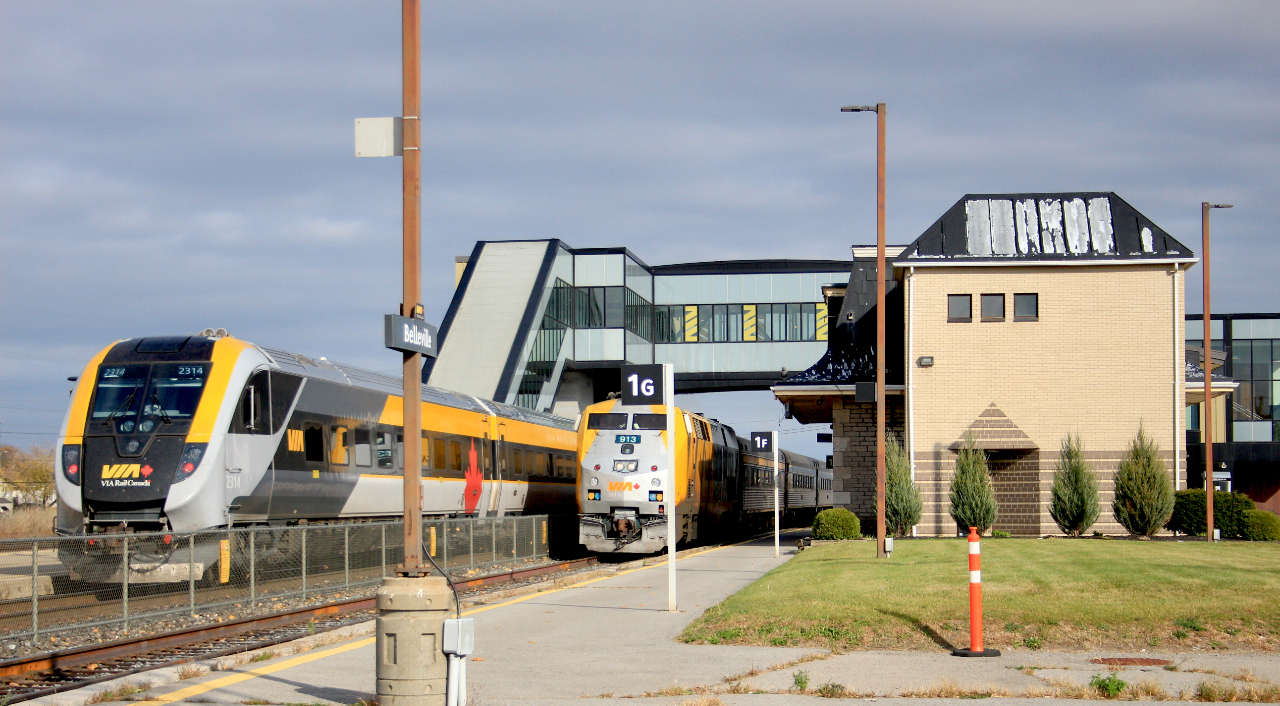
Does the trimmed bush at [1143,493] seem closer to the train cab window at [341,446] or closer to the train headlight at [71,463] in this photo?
the train cab window at [341,446]

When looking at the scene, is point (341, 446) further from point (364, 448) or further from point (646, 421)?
point (646, 421)

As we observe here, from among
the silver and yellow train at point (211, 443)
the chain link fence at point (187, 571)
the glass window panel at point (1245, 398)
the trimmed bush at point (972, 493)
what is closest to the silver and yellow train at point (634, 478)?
the silver and yellow train at point (211, 443)

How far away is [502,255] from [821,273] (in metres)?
15.3

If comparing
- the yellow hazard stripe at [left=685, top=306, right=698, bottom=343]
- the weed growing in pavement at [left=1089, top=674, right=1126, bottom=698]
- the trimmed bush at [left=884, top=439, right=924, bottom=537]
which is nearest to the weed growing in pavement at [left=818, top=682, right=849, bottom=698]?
the weed growing in pavement at [left=1089, top=674, right=1126, bottom=698]

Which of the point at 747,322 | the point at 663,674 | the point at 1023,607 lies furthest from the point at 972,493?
the point at 747,322

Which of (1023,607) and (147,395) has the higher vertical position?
(147,395)

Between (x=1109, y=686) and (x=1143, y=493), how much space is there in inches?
817

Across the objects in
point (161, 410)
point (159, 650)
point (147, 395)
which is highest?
point (147, 395)

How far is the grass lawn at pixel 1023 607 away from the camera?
10406 mm

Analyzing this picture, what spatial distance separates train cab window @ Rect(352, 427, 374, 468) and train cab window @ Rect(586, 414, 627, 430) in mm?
6294

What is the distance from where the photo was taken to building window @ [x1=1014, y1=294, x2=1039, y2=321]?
96.2 ft

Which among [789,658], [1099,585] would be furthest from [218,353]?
[1099,585]

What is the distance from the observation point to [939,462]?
29.1m

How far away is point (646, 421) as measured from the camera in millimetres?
26188
